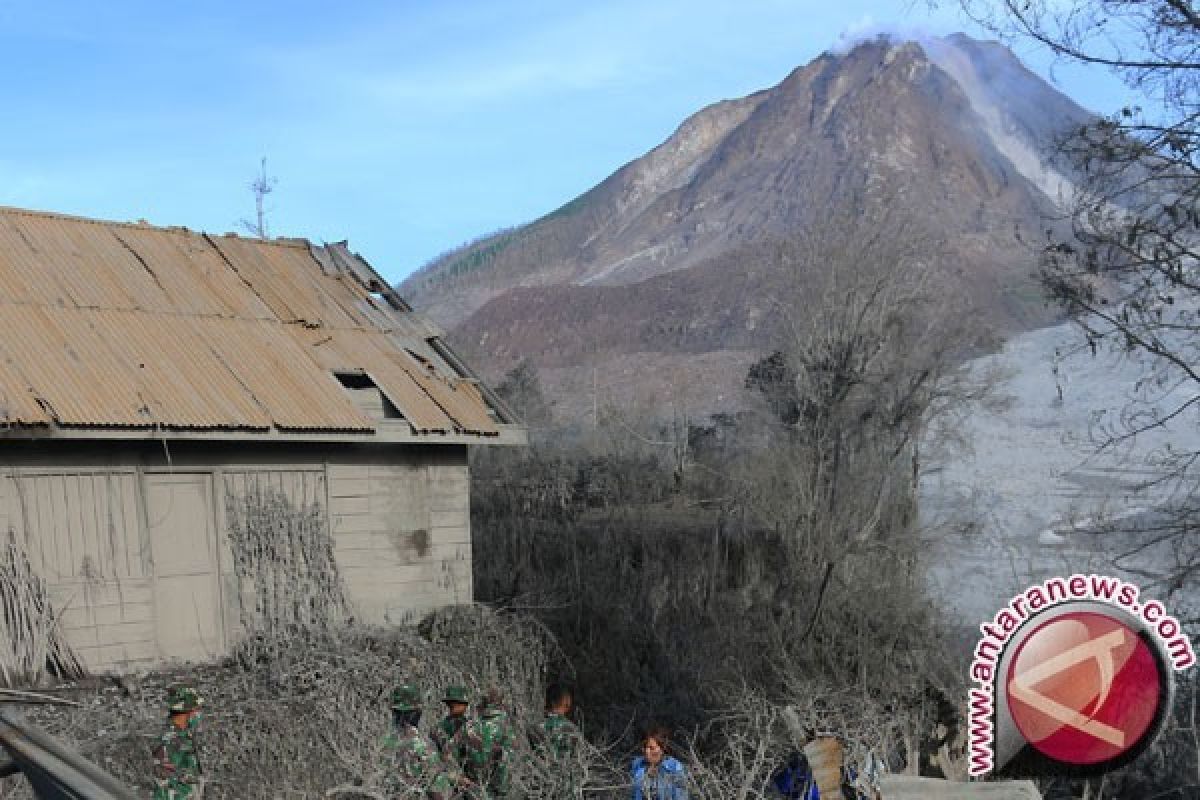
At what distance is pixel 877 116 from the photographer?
192 m

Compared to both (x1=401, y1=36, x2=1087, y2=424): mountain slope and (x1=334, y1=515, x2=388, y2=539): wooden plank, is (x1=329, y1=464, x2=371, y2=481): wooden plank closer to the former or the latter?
(x1=334, y1=515, x2=388, y2=539): wooden plank

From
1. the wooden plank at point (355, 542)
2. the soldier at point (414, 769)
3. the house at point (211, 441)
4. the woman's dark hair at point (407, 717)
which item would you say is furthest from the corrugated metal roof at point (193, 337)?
the soldier at point (414, 769)

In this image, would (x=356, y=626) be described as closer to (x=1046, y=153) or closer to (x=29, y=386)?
(x=29, y=386)

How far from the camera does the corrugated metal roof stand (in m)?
11.5

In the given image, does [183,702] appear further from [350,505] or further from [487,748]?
[350,505]

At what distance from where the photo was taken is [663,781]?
7.34m

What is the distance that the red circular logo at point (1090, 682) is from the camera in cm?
437

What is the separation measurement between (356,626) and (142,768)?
11.2 feet

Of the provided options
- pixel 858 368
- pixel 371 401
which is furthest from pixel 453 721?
pixel 858 368

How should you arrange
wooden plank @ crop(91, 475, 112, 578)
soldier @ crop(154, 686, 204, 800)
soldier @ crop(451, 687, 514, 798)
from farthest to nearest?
wooden plank @ crop(91, 475, 112, 578) < soldier @ crop(451, 687, 514, 798) < soldier @ crop(154, 686, 204, 800)

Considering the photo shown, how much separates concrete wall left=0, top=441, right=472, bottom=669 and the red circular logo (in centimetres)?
914

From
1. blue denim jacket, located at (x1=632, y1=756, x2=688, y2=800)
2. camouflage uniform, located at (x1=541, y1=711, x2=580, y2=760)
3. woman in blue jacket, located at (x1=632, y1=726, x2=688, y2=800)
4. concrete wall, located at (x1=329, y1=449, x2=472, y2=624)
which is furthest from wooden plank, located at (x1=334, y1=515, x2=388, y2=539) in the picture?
blue denim jacket, located at (x1=632, y1=756, x2=688, y2=800)

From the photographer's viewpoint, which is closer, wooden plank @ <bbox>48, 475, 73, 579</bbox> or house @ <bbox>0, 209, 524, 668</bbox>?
wooden plank @ <bbox>48, 475, 73, 579</bbox>

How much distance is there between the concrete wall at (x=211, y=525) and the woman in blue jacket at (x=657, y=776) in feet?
18.8
